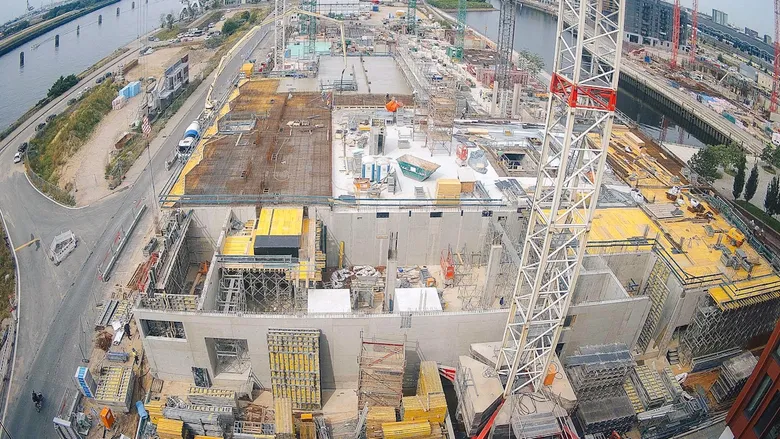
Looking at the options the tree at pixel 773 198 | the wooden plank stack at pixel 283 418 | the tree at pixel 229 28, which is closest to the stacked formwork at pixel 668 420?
the wooden plank stack at pixel 283 418

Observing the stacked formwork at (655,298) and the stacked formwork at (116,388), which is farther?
the stacked formwork at (655,298)

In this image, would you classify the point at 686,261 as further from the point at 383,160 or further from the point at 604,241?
the point at 383,160

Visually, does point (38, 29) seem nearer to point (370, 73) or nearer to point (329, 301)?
point (370, 73)

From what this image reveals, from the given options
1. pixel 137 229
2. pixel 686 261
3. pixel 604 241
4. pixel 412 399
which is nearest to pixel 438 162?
pixel 604 241

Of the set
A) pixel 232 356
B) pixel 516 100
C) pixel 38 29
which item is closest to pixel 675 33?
pixel 516 100

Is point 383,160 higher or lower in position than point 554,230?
lower

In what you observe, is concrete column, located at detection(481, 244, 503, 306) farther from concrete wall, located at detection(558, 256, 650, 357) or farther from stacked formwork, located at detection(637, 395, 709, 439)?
stacked formwork, located at detection(637, 395, 709, 439)

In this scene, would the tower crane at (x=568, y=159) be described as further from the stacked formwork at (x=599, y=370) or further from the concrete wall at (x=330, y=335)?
the concrete wall at (x=330, y=335)
